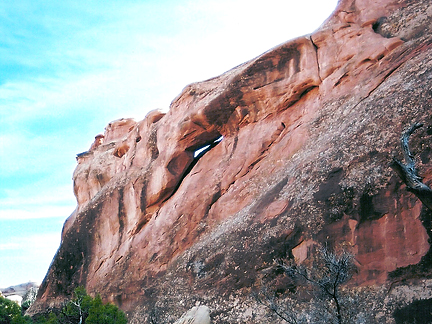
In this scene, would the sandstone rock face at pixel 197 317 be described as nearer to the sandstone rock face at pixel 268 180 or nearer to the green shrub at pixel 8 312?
the sandstone rock face at pixel 268 180

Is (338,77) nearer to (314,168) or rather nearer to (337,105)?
(337,105)

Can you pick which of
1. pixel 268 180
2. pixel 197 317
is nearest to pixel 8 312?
pixel 197 317

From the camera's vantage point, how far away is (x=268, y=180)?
26000mm

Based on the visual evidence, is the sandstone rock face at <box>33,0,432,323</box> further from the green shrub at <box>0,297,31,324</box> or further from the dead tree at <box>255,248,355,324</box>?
the green shrub at <box>0,297,31,324</box>

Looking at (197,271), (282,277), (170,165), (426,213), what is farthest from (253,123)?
(426,213)

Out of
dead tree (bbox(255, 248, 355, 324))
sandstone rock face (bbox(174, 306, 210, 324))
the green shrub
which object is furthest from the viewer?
the green shrub

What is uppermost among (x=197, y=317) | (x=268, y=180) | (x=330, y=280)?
(x=268, y=180)

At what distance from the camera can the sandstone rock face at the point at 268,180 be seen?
61.0 feet

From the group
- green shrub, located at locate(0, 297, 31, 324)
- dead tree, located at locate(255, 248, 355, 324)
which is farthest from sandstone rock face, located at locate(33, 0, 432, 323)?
green shrub, located at locate(0, 297, 31, 324)

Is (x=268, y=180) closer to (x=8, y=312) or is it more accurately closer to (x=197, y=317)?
(x=197, y=317)

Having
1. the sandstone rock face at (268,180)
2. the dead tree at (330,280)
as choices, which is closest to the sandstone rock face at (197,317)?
the sandstone rock face at (268,180)

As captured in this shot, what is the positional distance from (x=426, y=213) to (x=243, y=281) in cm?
843

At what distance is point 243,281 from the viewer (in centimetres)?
2108

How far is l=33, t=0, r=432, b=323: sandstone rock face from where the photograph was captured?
18.6 m
